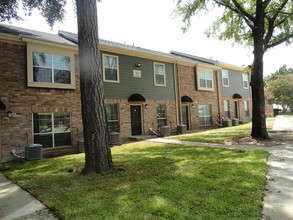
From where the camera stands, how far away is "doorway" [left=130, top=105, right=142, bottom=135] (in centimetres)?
1507

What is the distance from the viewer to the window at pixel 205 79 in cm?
2016

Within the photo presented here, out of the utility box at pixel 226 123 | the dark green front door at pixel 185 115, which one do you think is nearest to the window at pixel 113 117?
the dark green front door at pixel 185 115

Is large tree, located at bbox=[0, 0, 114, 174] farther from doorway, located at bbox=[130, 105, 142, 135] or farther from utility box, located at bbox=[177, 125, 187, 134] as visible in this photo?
utility box, located at bbox=[177, 125, 187, 134]

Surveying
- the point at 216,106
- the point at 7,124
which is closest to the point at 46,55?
the point at 7,124

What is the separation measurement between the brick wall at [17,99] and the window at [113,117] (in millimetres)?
3306

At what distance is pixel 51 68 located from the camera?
11.4 m

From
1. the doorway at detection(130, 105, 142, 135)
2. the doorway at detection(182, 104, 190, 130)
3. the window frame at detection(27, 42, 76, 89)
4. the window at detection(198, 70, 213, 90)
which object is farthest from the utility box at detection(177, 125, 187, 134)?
the window frame at detection(27, 42, 76, 89)

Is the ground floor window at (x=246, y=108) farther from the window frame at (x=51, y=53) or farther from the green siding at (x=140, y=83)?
the window frame at (x=51, y=53)

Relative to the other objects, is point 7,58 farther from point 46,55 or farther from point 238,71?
point 238,71

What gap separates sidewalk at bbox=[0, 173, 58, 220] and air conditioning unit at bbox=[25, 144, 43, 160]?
14.6ft

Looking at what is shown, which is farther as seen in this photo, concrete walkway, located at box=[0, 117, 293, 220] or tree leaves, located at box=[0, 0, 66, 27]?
tree leaves, located at box=[0, 0, 66, 27]

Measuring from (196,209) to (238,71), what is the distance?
2471cm

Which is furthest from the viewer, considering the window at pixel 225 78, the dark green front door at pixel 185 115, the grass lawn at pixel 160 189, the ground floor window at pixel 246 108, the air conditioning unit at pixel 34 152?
the ground floor window at pixel 246 108

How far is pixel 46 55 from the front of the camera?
11297 mm
